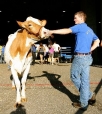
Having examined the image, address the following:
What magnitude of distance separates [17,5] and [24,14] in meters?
6.76

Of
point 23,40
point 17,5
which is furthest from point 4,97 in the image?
point 17,5

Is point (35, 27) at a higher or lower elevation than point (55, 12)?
lower

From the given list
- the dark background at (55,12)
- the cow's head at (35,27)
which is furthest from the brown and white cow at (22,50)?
the dark background at (55,12)

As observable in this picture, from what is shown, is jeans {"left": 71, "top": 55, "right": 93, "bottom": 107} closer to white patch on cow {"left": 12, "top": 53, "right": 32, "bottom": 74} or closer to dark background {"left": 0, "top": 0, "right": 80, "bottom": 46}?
white patch on cow {"left": 12, "top": 53, "right": 32, "bottom": 74}

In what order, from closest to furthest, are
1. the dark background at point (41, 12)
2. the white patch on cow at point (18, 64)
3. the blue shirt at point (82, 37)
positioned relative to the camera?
the blue shirt at point (82, 37) → the white patch on cow at point (18, 64) → the dark background at point (41, 12)

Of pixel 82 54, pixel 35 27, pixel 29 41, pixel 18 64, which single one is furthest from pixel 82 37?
pixel 18 64

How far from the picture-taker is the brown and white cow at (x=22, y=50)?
7.38 meters

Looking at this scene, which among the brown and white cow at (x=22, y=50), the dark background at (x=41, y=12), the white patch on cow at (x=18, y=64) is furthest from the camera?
the dark background at (x=41, y=12)

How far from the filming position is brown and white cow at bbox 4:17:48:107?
738 cm

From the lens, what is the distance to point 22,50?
7875 millimetres

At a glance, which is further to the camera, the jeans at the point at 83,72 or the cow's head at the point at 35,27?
the cow's head at the point at 35,27

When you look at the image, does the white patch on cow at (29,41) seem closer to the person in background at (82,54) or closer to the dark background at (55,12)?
the person in background at (82,54)

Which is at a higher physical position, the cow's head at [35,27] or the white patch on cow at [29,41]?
the cow's head at [35,27]

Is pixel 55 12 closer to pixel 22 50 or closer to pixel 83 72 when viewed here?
pixel 22 50
